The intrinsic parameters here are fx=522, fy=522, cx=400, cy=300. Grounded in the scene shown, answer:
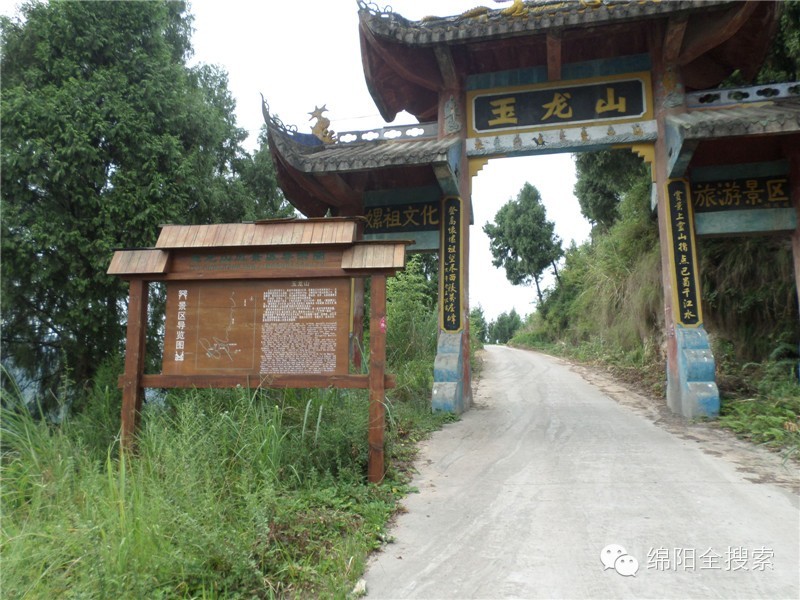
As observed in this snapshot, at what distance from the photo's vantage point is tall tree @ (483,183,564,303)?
2884 cm

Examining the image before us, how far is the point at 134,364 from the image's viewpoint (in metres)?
4.21

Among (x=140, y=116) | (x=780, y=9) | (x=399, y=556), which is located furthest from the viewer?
(x=140, y=116)

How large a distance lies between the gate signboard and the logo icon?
161cm

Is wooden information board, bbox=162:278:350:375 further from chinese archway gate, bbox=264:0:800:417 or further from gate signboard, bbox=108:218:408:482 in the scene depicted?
chinese archway gate, bbox=264:0:800:417

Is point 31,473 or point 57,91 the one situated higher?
point 57,91

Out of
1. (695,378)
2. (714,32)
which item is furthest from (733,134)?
(695,378)

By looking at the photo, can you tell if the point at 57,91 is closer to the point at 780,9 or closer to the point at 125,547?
the point at 125,547

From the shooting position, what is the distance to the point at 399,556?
279 centimetres

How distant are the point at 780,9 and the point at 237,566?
25.4 ft

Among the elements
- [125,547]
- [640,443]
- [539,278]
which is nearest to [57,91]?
[125,547]

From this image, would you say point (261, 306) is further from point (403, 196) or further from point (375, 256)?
point (403, 196)

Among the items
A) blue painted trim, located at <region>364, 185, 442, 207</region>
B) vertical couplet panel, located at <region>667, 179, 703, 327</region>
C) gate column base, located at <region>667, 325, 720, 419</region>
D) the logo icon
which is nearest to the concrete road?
the logo icon

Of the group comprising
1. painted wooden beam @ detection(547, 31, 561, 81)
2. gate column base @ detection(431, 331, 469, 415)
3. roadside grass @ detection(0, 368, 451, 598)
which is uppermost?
painted wooden beam @ detection(547, 31, 561, 81)

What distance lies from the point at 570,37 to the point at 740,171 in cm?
282
